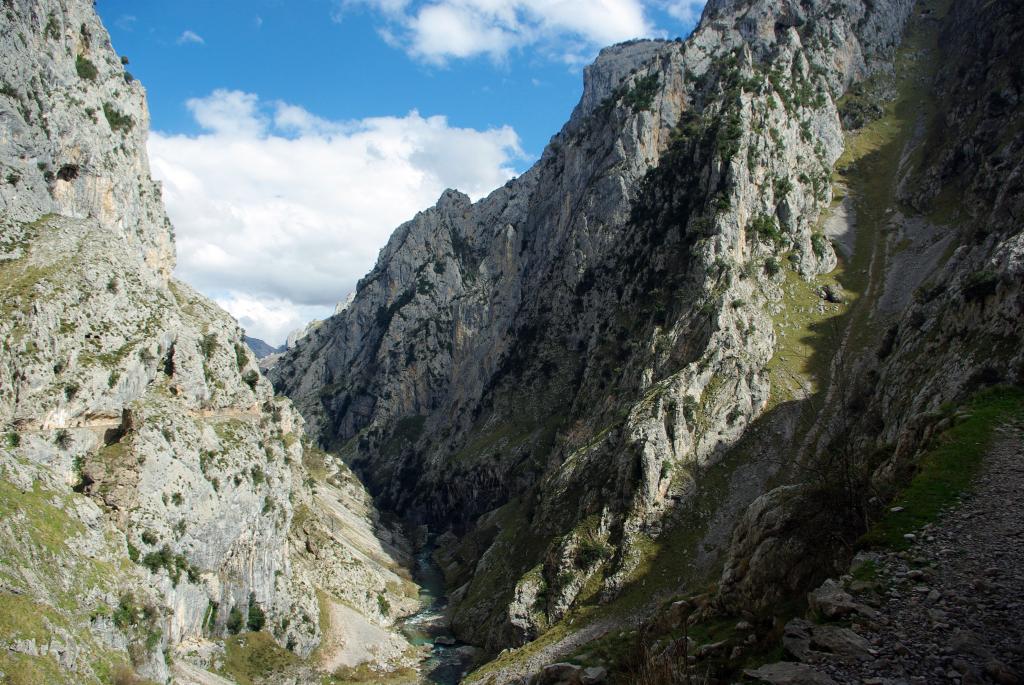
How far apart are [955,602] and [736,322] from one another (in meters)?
70.4

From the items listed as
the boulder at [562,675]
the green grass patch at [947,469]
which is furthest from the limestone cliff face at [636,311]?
the boulder at [562,675]

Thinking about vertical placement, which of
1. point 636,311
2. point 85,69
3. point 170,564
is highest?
point 85,69

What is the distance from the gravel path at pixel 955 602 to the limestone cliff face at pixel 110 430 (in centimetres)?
4414

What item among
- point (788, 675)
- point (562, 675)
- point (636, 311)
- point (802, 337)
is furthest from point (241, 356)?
point (788, 675)

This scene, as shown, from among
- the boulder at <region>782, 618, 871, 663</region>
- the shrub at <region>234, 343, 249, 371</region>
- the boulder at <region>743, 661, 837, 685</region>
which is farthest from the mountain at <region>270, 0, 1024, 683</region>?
the shrub at <region>234, 343, 249, 371</region>

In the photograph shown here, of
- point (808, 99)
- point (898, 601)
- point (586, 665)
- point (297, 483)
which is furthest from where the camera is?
point (808, 99)

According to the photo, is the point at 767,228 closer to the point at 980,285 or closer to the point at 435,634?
the point at 980,285

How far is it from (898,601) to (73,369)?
72625 mm

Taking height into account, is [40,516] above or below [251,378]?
below

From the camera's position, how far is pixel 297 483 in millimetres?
112875

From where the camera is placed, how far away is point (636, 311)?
106312 millimetres

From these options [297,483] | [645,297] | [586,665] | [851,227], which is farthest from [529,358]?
[586,665]

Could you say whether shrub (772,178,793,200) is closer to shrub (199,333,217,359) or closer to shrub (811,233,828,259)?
shrub (811,233,828,259)

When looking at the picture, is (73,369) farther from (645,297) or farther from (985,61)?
(985,61)
